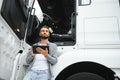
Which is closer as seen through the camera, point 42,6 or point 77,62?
point 77,62

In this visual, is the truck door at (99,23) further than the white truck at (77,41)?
Yes

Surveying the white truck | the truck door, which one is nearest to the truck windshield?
the white truck

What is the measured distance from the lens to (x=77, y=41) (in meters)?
3.51

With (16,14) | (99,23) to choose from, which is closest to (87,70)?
(99,23)

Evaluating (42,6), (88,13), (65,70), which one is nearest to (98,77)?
(65,70)

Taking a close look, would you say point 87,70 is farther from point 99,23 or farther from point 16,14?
point 16,14

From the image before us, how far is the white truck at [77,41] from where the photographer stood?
3199 millimetres

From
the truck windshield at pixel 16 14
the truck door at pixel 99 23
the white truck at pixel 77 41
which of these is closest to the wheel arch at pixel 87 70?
the white truck at pixel 77 41

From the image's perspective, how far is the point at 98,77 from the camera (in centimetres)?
318

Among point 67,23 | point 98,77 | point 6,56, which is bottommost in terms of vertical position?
point 98,77

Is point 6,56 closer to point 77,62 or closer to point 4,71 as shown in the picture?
point 4,71

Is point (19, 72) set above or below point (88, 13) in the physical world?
below

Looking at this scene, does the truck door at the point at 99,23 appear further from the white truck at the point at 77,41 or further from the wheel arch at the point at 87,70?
the wheel arch at the point at 87,70

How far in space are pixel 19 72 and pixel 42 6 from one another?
1.52 metres
